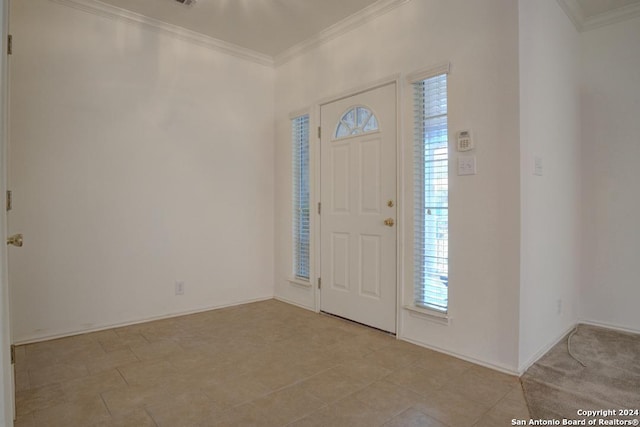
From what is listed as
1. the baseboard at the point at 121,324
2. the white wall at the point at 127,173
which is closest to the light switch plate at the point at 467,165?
the white wall at the point at 127,173

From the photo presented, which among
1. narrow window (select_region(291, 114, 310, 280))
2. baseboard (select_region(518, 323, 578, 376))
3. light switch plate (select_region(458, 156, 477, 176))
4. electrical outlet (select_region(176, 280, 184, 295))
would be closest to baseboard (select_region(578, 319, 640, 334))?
baseboard (select_region(518, 323, 578, 376))

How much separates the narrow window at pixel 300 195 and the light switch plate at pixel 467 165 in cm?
179

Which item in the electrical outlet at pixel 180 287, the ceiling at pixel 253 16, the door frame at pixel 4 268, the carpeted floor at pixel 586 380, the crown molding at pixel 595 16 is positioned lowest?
the carpeted floor at pixel 586 380

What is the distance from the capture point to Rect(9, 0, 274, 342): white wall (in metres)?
2.83

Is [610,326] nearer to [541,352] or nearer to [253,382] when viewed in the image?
[541,352]

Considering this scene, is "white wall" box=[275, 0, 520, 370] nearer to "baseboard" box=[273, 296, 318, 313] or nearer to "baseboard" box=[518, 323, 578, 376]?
"baseboard" box=[518, 323, 578, 376]

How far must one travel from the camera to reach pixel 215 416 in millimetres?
1793

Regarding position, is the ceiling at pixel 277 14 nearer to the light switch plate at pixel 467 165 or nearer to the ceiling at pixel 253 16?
the ceiling at pixel 253 16

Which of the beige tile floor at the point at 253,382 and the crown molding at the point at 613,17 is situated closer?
the beige tile floor at the point at 253,382

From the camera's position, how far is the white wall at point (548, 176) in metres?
2.28

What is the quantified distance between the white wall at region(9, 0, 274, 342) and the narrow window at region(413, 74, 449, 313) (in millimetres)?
2011

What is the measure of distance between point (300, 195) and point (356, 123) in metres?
1.09

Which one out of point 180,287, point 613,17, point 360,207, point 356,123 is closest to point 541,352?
point 360,207

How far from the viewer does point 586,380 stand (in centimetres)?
214
